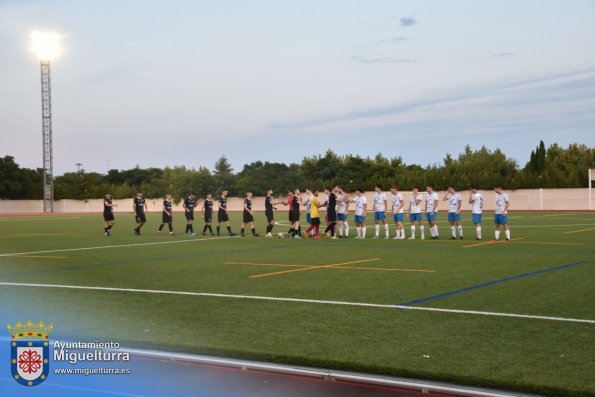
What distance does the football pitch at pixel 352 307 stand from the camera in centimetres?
747

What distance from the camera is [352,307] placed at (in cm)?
1070

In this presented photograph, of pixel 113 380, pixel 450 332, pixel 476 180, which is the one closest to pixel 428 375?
pixel 450 332

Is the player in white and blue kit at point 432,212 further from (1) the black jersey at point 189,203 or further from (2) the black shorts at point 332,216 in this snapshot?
(1) the black jersey at point 189,203

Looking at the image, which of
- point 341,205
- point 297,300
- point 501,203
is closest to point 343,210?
point 341,205

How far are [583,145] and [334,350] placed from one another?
90285mm

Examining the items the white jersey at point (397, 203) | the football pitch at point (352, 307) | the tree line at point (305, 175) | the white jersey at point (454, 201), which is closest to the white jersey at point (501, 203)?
the white jersey at point (454, 201)

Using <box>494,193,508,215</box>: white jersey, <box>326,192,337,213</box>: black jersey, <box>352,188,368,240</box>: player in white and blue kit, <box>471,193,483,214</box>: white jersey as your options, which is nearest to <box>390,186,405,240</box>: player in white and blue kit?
<box>352,188,368,240</box>: player in white and blue kit

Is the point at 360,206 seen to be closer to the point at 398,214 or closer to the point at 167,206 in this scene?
the point at 398,214

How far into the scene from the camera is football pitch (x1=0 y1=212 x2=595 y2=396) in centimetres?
747

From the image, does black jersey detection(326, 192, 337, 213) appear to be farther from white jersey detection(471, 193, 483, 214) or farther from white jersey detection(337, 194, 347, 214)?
white jersey detection(471, 193, 483, 214)

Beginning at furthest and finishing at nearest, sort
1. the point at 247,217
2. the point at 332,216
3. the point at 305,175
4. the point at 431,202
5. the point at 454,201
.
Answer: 1. the point at 305,175
2. the point at 247,217
3. the point at 332,216
4. the point at 431,202
5. the point at 454,201

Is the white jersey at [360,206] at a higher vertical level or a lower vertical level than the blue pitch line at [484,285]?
higher

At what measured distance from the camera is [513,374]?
6.83 meters

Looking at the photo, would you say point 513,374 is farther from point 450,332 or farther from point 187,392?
point 187,392
